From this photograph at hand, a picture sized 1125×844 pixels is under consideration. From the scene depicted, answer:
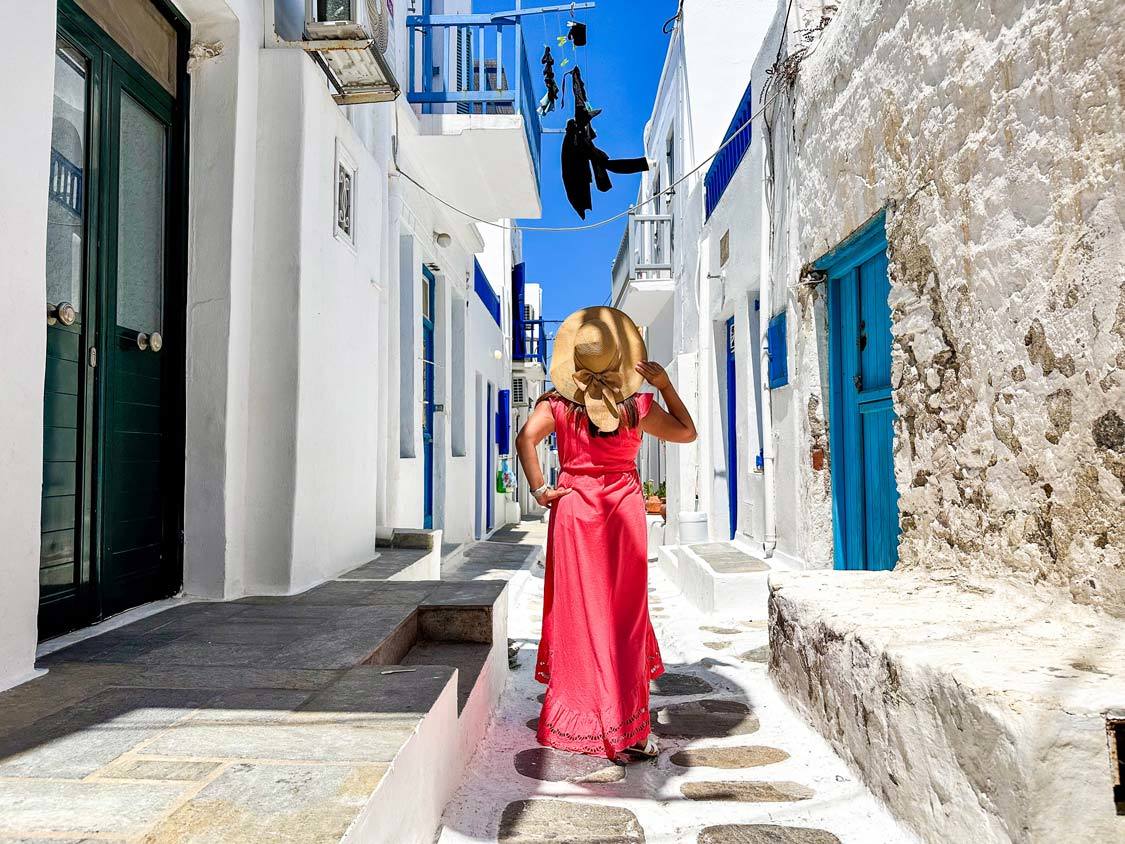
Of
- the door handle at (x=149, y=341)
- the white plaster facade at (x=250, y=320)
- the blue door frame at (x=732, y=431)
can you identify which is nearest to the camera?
the white plaster facade at (x=250, y=320)

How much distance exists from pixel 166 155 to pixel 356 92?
4.46 ft

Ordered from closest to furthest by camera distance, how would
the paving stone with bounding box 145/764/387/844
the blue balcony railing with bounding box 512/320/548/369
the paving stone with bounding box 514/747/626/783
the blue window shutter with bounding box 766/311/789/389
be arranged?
the paving stone with bounding box 145/764/387/844
the paving stone with bounding box 514/747/626/783
the blue window shutter with bounding box 766/311/789/389
the blue balcony railing with bounding box 512/320/548/369

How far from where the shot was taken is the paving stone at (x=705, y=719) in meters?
3.29

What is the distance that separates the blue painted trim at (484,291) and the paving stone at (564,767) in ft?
31.3

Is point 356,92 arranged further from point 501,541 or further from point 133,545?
point 501,541

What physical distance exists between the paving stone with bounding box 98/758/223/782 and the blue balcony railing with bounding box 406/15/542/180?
239 inches

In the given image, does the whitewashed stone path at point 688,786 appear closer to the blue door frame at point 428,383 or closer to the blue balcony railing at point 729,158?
the blue balcony railing at point 729,158

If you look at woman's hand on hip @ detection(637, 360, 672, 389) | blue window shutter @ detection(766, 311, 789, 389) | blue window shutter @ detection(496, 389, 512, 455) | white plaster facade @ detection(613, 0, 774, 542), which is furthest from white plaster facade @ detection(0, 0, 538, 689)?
blue window shutter @ detection(496, 389, 512, 455)

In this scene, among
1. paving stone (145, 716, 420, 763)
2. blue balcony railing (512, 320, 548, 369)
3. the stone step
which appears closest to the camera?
paving stone (145, 716, 420, 763)

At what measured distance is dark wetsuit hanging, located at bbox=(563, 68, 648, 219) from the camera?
7.04 meters

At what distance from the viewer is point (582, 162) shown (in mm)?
7109

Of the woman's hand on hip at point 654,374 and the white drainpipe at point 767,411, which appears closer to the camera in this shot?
the woman's hand on hip at point 654,374

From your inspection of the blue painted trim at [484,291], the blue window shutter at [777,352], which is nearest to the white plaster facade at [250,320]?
the blue window shutter at [777,352]

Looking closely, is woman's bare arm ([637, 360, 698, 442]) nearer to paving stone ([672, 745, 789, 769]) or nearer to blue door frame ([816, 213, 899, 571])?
paving stone ([672, 745, 789, 769])
